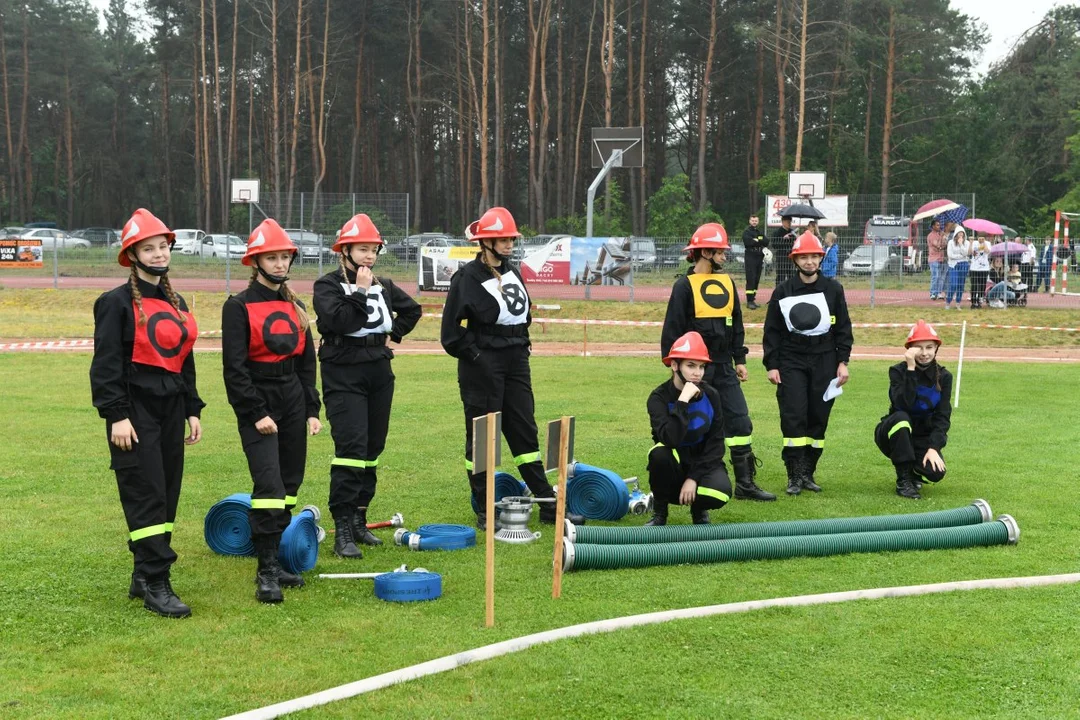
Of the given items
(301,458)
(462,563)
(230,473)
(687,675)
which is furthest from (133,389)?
(230,473)

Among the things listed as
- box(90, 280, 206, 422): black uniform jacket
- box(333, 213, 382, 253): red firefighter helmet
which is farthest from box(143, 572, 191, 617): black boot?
box(333, 213, 382, 253): red firefighter helmet

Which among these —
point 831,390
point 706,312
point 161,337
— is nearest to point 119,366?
point 161,337

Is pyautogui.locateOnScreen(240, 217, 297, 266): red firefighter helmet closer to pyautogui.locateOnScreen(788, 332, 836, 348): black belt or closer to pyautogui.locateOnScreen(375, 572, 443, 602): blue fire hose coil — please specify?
pyautogui.locateOnScreen(375, 572, 443, 602): blue fire hose coil

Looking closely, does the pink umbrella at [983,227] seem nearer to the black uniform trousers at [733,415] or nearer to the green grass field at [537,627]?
the green grass field at [537,627]

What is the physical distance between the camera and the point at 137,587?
6.61 m

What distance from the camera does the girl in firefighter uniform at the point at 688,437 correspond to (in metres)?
7.99

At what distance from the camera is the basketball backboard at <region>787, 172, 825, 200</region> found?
31.8 metres

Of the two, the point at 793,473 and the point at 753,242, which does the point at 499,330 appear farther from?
the point at 753,242

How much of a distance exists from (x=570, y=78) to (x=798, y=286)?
2177 inches

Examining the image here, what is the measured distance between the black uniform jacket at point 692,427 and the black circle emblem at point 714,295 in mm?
1311

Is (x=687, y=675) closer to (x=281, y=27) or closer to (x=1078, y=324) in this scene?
(x=1078, y=324)

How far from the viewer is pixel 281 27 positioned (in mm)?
61906

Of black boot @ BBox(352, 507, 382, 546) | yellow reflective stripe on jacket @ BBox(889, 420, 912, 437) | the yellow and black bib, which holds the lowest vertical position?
black boot @ BBox(352, 507, 382, 546)

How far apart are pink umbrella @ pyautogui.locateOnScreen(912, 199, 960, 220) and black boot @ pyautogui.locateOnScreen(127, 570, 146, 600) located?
28.9 metres
